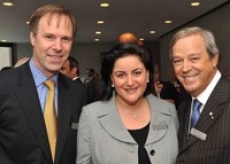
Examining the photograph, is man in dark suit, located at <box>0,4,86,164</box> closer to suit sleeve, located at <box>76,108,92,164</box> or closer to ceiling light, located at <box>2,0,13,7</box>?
suit sleeve, located at <box>76,108,92,164</box>

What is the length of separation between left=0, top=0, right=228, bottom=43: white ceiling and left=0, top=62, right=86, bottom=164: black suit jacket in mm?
6732

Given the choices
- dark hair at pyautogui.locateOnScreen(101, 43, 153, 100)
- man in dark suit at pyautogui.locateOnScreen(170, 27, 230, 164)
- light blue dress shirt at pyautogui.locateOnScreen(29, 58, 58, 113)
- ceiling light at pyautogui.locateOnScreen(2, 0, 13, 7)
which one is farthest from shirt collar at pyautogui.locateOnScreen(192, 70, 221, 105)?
ceiling light at pyautogui.locateOnScreen(2, 0, 13, 7)

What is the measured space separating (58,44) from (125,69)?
16.5 inches

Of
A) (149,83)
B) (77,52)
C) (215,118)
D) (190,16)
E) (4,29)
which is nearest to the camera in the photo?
(215,118)

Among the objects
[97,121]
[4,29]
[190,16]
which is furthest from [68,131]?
[4,29]

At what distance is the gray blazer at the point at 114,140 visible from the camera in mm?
2102

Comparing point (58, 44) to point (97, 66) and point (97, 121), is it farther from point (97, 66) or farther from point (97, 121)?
point (97, 66)

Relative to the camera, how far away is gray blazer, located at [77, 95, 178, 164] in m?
2.10

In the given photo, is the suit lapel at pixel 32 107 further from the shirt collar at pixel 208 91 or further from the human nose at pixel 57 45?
the shirt collar at pixel 208 91

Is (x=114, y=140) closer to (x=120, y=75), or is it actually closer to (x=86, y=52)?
(x=120, y=75)

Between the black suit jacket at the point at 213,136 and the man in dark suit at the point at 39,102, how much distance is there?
2.16 ft

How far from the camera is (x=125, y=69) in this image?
7.08 ft

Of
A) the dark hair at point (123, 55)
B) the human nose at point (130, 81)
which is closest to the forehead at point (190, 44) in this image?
the dark hair at point (123, 55)

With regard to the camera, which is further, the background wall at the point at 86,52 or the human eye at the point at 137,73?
the background wall at the point at 86,52
